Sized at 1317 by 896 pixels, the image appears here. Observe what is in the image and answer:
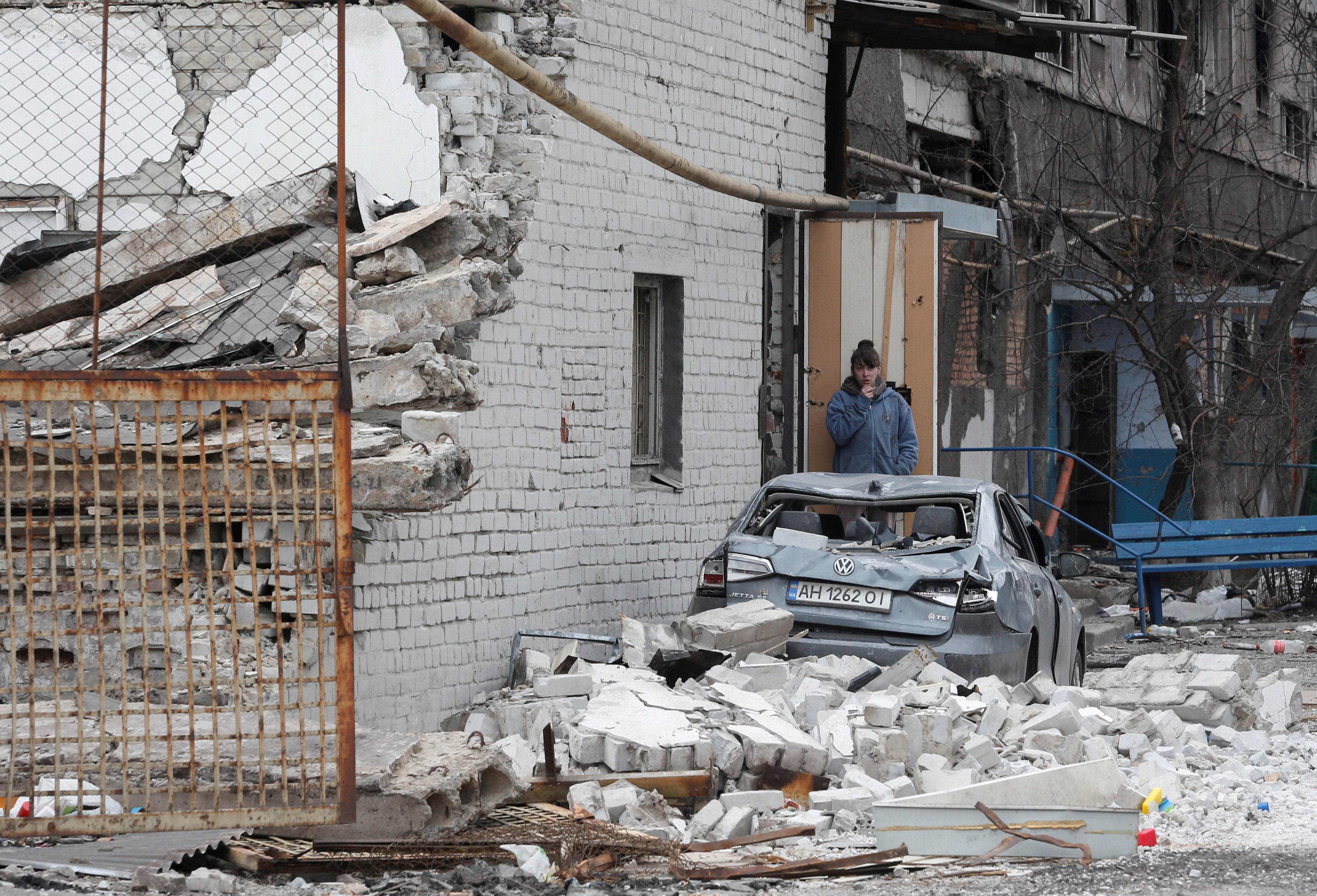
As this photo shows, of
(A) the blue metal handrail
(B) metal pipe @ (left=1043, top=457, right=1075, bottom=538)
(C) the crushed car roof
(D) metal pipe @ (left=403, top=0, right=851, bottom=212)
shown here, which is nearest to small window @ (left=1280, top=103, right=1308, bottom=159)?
(B) metal pipe @ (left=1043, top=457, right=1075, bottom=538)

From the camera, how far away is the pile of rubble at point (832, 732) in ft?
20.8

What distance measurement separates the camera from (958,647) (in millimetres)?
7980

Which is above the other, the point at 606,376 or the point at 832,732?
the point at 606,376

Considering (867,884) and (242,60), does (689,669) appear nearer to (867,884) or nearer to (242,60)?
(867,884)

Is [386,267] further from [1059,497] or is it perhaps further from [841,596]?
[1059,497]

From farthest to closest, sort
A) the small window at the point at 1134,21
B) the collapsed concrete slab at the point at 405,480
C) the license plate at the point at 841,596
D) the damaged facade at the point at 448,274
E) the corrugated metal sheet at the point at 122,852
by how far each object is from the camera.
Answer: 1. the small window at the point at 1134,21
2. the license plate at the point at 841,596
3. the damaged facade at the point at 448,274
4. the collapsed concrete slab at the point at 405,480
5. the corrugated metal sheet at the point at 122,852

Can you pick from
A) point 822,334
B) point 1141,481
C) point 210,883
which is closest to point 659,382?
point 822,334

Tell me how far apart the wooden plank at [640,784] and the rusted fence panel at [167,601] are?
0.93 meters

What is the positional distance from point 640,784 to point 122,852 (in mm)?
2022

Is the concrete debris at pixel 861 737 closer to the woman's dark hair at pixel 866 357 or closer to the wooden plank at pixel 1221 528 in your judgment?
the woman's dark hair at pixel 866 357

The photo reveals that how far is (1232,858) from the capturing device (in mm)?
5727

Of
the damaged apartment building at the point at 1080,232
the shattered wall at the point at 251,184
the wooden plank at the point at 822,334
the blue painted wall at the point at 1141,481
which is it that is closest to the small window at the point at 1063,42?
the damaged apartment building at the point at 1080,232

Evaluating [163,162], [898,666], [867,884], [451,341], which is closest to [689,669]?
[898,666]

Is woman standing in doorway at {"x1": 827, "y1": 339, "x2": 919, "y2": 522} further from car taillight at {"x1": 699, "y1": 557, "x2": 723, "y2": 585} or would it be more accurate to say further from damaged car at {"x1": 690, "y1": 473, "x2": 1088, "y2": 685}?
car taillight at {"x1": 699, "y1": 557, "x2": 723, "y2": 585}
